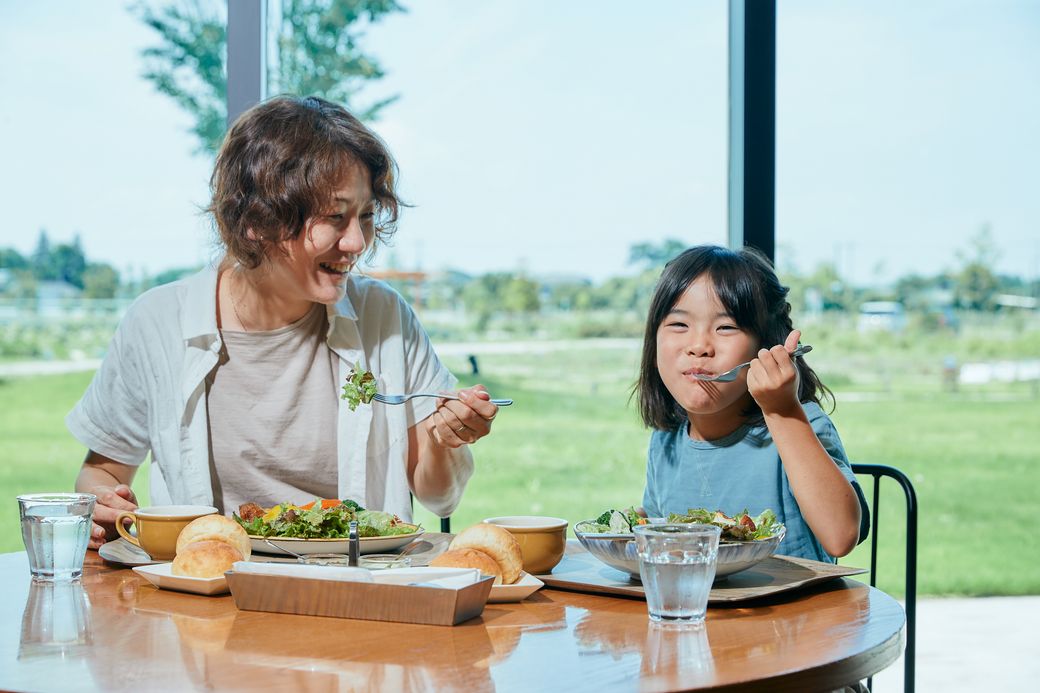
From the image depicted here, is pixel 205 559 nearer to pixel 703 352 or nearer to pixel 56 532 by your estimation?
pixel 56 532

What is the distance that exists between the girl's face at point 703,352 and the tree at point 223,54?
3.47 metres

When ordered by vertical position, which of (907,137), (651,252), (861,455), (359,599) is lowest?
(861,455)

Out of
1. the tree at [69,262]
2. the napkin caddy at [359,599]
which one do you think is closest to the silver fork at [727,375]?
the napkin caddy at [359,599]

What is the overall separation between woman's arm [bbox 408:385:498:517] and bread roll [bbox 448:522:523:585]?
36cm

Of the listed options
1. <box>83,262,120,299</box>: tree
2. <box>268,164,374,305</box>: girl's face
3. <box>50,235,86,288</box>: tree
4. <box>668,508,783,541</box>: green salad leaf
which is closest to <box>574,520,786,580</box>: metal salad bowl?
<box>668,508,783,541</box>: green salad leaf

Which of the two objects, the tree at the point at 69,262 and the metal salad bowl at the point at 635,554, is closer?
the metal salad bowl at the point at 635,554

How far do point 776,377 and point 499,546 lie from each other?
43 cm

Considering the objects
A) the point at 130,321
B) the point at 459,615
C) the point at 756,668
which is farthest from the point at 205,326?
the point at 756,668

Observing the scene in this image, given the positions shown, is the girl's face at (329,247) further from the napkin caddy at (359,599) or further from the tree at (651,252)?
the tree at (651,252)

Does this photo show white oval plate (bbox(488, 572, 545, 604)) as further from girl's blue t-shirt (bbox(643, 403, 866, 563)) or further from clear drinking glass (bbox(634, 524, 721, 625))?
girl's blue t-shirt (bbox(643, 403, 866, 563))

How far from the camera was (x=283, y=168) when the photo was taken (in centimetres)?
172

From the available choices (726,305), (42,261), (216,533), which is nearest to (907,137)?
(42,261)

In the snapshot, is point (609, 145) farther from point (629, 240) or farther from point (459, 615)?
point (459, 615)

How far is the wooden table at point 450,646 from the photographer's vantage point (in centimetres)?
86
